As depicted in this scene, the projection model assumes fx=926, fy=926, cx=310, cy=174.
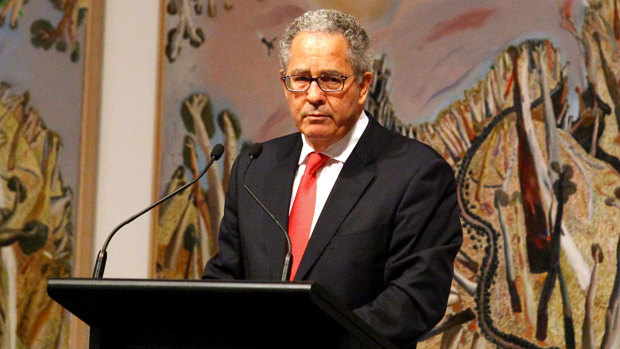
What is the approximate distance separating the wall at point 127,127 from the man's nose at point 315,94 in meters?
2.00

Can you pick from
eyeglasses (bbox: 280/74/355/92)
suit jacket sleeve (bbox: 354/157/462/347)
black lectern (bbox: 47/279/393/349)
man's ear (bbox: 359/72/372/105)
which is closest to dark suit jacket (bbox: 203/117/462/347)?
suit jacket sleeve (bbox: 354/157/462/347)

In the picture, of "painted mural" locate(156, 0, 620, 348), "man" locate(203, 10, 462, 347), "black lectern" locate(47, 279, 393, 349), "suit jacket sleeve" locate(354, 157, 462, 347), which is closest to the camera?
"black lectern" locate(47, 279, 393, 349)

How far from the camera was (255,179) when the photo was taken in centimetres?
313

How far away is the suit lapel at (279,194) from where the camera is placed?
2.90 metres

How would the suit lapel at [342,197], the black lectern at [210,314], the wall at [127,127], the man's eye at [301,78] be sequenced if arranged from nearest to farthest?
the black lectern at [210,314] < the suit lapel at [342,197] < the man's eye at [301,78] < the wall at [127,127]

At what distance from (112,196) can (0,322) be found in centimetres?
84

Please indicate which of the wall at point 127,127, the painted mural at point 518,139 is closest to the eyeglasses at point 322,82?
the painted mural at point 518,139

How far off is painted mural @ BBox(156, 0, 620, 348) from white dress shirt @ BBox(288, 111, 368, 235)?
46.0 inches

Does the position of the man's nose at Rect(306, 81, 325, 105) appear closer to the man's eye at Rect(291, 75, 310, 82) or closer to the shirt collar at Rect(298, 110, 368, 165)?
the man's eye at Rect(291, 75, 310, 82)

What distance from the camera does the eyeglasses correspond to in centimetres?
292

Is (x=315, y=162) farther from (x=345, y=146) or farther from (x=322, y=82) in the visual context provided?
(x=322, y=82)

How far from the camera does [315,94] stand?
2896 mm

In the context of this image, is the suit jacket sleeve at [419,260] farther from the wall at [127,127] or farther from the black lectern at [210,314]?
the wall at [127,127]

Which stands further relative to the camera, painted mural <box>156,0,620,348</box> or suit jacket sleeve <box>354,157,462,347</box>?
painted mural <box>156,0,620,348</box>
